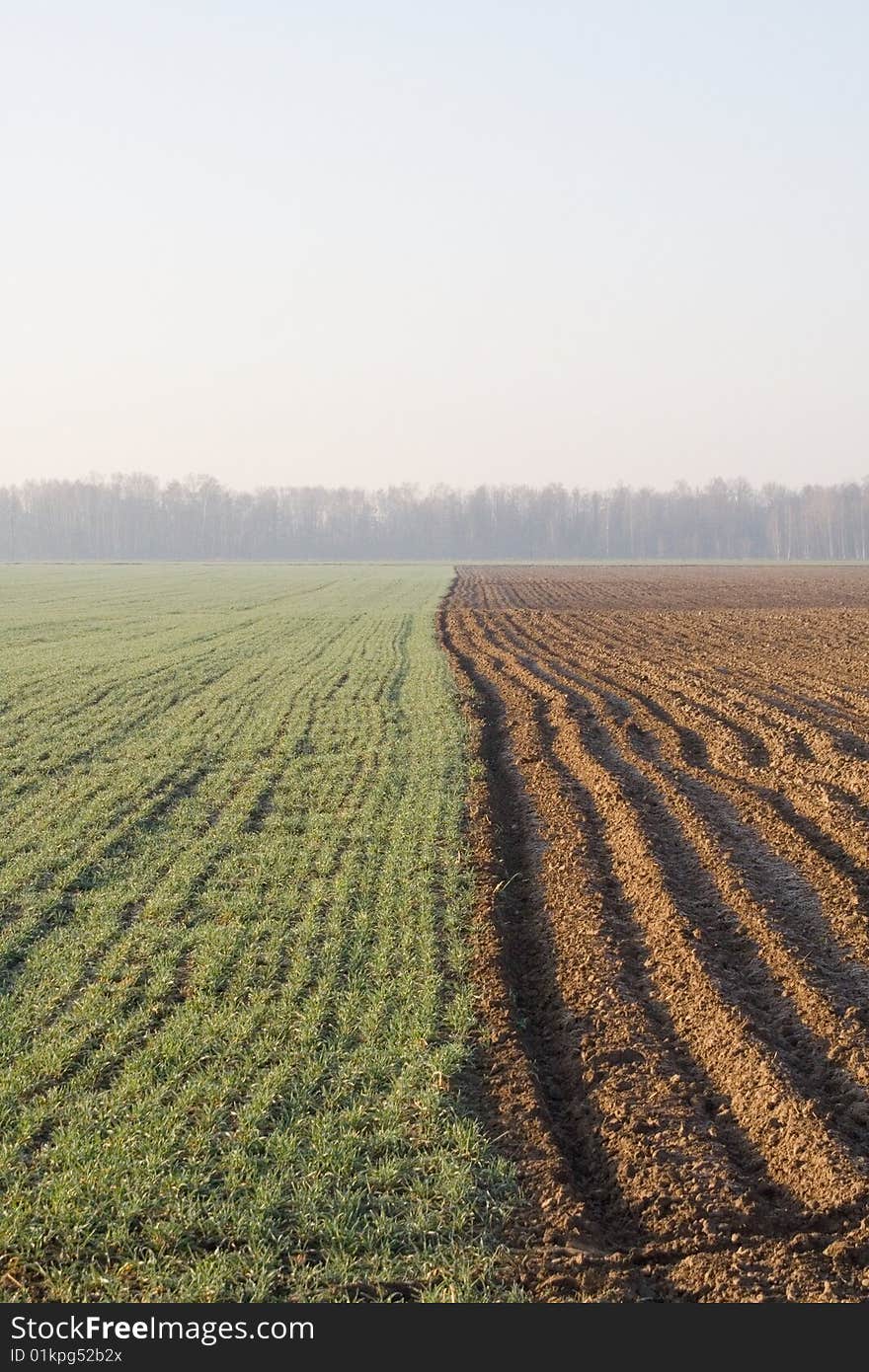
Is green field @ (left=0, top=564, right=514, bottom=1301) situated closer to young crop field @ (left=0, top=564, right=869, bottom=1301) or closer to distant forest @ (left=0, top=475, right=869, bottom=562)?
young crop field @ (left=0, top=564, right=869, bottom=1301)

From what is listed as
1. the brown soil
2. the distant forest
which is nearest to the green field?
the brown soil

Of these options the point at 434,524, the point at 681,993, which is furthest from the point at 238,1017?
the point at 434,524

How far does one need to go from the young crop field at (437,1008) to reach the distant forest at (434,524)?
14909 cm

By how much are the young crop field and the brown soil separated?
0.02m

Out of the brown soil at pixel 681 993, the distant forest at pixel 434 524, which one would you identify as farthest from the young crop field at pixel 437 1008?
the distant forest at pixel 434 524

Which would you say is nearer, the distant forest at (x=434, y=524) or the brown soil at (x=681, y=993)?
the brown soil at (x=681, y=993)

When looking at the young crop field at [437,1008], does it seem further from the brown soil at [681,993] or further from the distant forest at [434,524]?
the distant forest at [434,524]

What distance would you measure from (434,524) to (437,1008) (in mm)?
173611

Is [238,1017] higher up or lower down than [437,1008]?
higher up

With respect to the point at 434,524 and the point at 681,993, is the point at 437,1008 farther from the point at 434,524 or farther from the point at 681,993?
the point at 434,524

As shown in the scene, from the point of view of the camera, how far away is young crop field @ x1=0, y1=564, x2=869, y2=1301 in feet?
16.1

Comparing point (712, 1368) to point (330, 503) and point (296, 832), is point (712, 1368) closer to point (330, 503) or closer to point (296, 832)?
point (296, 832)

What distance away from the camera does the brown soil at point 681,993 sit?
4.99m

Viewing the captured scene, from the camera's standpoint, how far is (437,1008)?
7.32 meters
